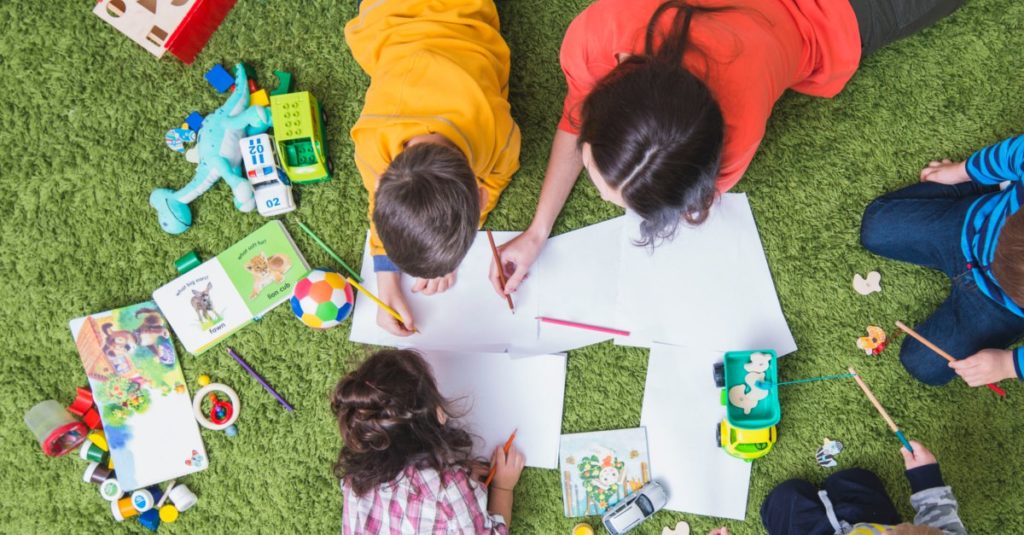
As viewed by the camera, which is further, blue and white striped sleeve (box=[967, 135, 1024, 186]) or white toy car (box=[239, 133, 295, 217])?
white toy car (box=[239, 133, 295, 217])

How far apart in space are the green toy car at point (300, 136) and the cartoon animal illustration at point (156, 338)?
0.36 meters

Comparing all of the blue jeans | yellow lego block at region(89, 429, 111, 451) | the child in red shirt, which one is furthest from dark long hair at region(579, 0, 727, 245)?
yellow lego block at region(89, 429, 111, 451)

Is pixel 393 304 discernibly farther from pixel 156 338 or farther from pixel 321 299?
pixel 156 338

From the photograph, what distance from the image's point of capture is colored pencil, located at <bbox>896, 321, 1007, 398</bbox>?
107 centimetres

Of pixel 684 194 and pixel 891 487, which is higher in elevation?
pixel 684 194

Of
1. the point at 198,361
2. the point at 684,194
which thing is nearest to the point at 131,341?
→ the point at 198,361

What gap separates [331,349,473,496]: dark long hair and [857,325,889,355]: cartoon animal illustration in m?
0.71

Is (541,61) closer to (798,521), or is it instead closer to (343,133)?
(343,133)

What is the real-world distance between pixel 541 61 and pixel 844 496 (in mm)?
912

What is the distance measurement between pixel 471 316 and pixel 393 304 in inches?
5.3

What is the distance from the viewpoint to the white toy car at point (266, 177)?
1.17 metres

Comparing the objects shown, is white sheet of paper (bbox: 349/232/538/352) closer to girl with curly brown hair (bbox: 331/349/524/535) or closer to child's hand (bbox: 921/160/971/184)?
girl with curly brown hair (bbox: 331/349/524/535)

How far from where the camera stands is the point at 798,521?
1095 mm

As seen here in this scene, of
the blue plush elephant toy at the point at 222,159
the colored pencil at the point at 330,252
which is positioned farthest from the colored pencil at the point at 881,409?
the blue plush elephant toy at the point at 222,159
